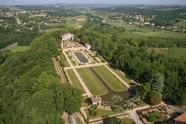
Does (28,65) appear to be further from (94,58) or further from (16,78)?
(94,58)

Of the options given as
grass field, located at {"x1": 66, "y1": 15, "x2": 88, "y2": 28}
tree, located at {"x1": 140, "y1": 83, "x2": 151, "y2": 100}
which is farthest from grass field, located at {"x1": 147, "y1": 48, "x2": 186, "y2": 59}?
grass field, located at {"x1": 66, "y1": 15, "x2": 88, "y2": 28}

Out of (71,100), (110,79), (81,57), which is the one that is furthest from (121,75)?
(71,100)

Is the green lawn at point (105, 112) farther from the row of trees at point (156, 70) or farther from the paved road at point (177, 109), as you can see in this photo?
the paved road at point (177, 109)

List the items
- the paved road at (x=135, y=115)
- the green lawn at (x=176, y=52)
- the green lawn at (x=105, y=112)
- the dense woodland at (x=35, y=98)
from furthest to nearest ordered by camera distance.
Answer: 1. the green lawn at (x=176, y=52)
2. the green lawn at (x=105, y=112)
3. the paved road at (x=135, y=115)
4. the dense woodland at (x=35, y=98)

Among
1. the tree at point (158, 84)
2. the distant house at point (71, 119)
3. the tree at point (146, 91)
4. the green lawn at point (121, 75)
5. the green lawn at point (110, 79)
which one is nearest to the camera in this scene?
the distant house at point (71, 119)

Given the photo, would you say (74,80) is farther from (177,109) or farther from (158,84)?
(177,109)

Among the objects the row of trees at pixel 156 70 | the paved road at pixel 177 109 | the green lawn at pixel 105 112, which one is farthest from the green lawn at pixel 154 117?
the green lawn at pixel 105 112

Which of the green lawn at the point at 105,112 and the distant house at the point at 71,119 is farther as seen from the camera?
the green lawn at the point at 105,112
